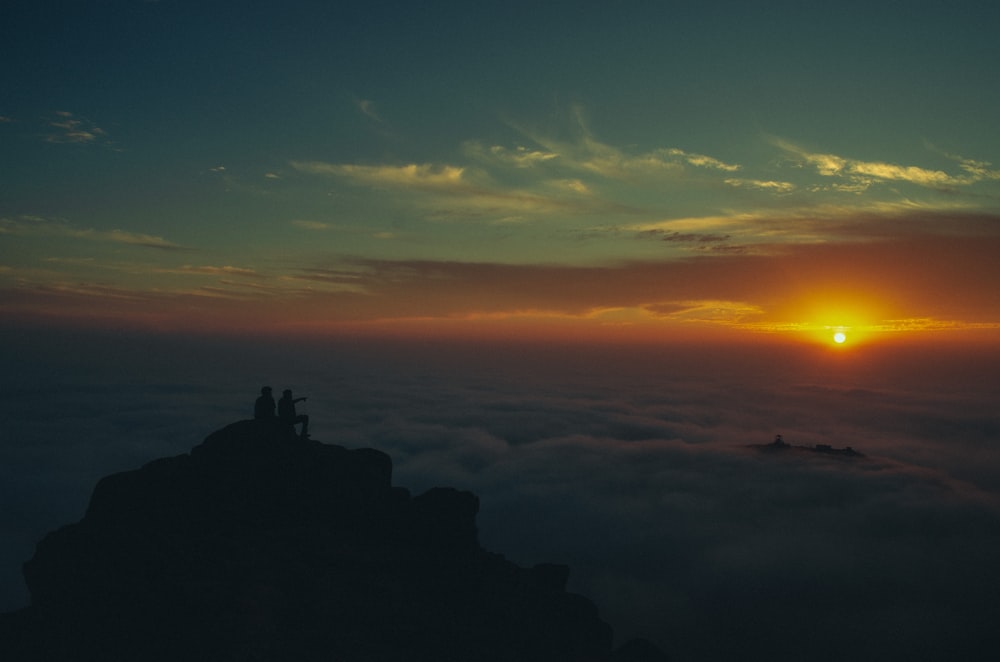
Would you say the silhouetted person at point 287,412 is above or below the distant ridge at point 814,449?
above

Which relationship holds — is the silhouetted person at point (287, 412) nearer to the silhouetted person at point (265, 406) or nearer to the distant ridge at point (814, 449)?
the silhouetted person at point (265, 406)

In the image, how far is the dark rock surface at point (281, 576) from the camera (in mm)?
19391

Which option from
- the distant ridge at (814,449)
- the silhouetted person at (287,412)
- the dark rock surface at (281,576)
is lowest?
the distant ridge at (814,449)

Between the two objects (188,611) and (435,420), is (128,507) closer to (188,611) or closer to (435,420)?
(188,611)

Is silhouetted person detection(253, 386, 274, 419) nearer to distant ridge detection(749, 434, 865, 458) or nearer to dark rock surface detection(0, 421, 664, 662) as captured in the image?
dark rock surface detection(0, 421, 664, 662)

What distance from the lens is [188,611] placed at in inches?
770

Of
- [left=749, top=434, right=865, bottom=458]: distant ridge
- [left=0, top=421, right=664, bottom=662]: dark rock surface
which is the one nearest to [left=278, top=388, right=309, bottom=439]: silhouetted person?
[left=0, top=421, right=664, bottom=662]: dark rock surface

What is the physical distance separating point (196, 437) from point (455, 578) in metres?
138

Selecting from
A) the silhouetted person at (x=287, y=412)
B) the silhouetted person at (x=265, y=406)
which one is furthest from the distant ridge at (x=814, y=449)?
the silhouetted person at (x=265, y=406)

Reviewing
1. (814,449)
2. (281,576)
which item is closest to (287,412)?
(281,576)

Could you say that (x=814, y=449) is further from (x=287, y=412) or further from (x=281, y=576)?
(x=281, y=576)

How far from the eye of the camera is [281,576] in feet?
72.5

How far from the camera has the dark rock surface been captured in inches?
763

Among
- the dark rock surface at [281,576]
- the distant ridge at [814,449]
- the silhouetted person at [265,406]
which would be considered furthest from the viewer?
the distant ridge at [814,449]
